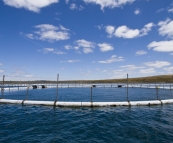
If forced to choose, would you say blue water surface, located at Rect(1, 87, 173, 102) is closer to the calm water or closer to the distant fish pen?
the distant fish pen

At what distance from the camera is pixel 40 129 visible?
15.5m

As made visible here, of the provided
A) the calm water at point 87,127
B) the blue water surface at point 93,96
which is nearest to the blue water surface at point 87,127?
the calm water at point 87,127

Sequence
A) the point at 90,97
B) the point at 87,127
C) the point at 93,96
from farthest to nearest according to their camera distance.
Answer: the point at 93,96
the point at 90,97
the point at 87,127

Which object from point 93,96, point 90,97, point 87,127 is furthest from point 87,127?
point 93,96

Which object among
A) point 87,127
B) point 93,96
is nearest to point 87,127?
point 87,127

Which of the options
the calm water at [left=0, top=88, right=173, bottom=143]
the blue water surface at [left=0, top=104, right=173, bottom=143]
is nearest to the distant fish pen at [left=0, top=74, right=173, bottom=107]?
the blue water surface at [left=0, top=104, right=173, bottom=143]

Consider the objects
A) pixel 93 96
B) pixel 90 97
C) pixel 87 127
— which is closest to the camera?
pixel 87 127

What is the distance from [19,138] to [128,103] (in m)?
17.8

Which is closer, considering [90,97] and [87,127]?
[87,127]

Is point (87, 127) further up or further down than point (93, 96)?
further down

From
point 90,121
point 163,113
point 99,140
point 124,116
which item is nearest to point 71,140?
point 99,140

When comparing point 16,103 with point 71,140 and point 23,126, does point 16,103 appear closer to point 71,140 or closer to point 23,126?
point 23,126

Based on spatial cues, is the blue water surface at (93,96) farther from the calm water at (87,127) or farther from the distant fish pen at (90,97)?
the calm water at (87,127)

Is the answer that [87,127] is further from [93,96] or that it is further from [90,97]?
[93,96]
